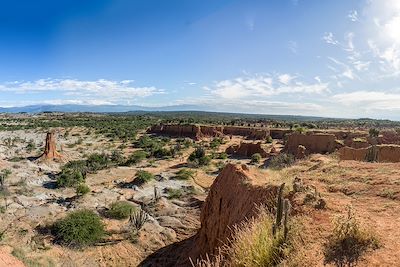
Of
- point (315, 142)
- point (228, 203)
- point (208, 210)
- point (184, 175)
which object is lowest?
point (184, 175)

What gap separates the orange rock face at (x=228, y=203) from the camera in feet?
35.3

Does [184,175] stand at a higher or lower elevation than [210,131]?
lower

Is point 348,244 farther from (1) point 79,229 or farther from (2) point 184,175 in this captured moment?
(2) point 184,175

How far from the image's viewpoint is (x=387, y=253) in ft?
18.7

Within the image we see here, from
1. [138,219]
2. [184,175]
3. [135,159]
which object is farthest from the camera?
[135,159]

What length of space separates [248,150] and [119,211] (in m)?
25.4

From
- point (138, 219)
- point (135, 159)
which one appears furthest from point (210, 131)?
point (138, 219)

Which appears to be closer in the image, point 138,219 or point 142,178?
point 138,219

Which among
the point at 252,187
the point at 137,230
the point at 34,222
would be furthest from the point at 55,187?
the point at 252,187

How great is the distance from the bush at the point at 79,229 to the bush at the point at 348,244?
45.4 ft

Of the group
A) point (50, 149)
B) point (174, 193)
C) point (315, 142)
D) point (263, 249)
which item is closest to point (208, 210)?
point (263, 249)

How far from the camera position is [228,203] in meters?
13.4

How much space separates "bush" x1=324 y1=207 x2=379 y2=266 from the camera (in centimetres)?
568

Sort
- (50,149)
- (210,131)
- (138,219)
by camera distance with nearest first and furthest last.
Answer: (138,219) → (50,149) → (210,131)
